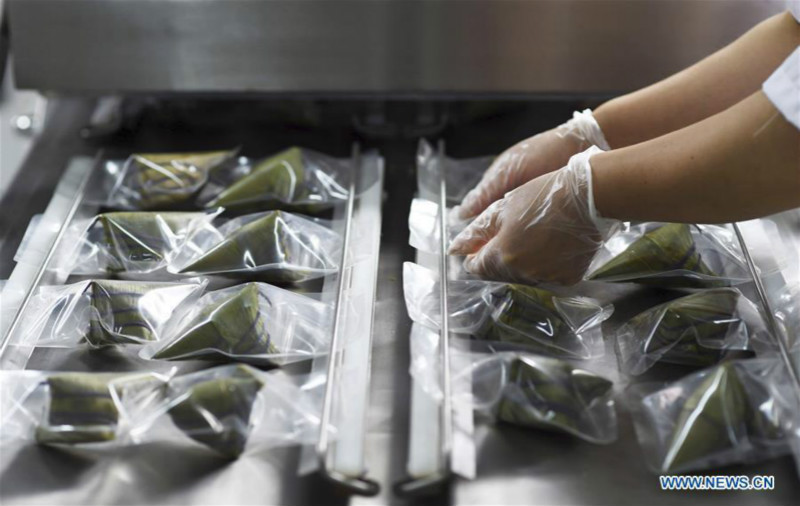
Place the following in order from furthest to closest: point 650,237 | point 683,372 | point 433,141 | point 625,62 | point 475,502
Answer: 1. point 433,141
2. point 625,62
3. point 650,237
4. point 683,372
5. point 475,502

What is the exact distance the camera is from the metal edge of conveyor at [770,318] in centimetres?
95

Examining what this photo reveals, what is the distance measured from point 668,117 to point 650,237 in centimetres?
20

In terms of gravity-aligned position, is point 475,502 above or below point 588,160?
below

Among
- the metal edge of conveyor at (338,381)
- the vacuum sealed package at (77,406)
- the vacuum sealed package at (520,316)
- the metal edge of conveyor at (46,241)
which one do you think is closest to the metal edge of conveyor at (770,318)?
the vacuum sealed package at (520,316)

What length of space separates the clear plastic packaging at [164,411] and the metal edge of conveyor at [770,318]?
0.54 meters

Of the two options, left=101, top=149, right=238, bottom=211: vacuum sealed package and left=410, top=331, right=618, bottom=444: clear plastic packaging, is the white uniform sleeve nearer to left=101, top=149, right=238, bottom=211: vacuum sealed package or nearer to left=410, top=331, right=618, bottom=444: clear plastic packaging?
left=410, top=331, right=618, bottom=444: clear plastic packaging

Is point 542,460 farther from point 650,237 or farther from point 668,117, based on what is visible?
point 668,117

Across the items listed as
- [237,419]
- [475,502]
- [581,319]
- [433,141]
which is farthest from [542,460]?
[433,141]

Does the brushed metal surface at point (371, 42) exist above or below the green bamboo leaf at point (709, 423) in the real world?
above

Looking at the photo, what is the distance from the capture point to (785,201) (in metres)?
0.94

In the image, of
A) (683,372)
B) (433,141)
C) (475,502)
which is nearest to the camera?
(475,502)

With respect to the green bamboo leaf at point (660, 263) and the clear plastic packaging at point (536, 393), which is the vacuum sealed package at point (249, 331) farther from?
the green bamboo leaf at point (660, 263)

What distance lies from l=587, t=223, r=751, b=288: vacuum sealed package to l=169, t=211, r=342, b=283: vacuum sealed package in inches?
14.6

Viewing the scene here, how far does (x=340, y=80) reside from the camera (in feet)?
4.46
